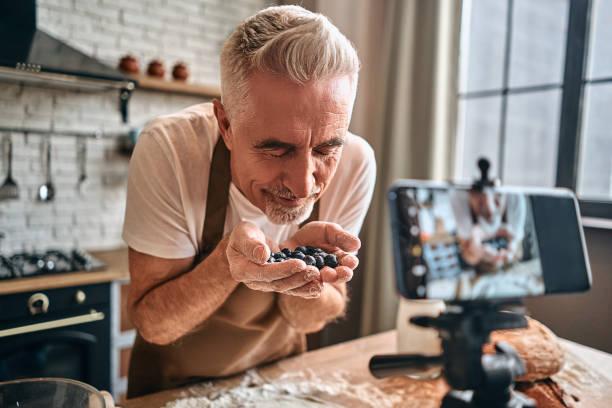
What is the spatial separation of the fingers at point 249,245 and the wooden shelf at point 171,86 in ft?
6.80

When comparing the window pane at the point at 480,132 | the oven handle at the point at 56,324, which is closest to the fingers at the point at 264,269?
the oven handle at the point at 56,324

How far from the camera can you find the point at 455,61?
7.23 ft

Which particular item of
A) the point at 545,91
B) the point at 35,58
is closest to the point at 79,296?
the point at 35,58

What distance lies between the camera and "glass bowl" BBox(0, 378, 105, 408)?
0.52 metres

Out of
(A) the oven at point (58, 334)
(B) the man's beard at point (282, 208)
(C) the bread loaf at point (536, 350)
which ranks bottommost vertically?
(A) the oven at point (58, 334)

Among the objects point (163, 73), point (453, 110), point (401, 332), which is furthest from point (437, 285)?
point (163, 73)

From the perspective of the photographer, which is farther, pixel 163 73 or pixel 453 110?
pixel 163 73

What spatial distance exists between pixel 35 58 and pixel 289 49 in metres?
1.83

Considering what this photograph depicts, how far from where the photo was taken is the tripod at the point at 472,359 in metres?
0.67

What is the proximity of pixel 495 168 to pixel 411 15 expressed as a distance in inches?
39.9

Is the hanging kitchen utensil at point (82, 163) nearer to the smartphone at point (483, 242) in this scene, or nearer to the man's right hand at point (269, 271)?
the man's right hand at point (269, 271)

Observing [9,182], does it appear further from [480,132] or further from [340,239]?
[480,132]

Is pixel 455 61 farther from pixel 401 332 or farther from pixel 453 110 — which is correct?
pixel 401 332

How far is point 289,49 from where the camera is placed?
2.23 feet
